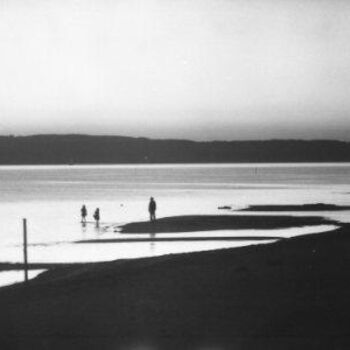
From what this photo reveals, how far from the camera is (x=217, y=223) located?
162 feet

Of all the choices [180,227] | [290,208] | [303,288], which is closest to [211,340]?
[303,288]

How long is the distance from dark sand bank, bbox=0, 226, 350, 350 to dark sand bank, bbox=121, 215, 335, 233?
949 inches

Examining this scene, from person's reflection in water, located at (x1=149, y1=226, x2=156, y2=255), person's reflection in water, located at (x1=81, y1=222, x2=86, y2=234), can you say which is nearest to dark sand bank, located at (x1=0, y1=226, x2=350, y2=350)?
person's reflection in water, located at (x1=149, y1=226, x2=156, y2=255)

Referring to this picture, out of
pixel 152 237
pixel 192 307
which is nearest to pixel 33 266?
pixel 152 237

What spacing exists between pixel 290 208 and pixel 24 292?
53.9 metres

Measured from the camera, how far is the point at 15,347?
1003cm

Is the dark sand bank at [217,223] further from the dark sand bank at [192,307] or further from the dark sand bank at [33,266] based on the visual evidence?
the dark sand bank at [192,307]

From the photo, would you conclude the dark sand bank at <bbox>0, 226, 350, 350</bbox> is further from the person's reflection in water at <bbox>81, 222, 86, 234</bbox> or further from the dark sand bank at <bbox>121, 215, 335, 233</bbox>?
the person's reflection in water at <bbox>81, 222, 86, 234</bbox>

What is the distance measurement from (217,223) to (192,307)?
119ft

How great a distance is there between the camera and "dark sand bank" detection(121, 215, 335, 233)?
4538 centimetres

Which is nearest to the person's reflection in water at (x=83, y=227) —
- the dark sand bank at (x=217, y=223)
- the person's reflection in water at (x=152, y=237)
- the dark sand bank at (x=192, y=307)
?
the dark sand bank at (x=217, y=223)

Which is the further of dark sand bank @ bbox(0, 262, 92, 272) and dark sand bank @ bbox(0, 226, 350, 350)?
dark sand bank @ bbox(0, 262, 92, 272)

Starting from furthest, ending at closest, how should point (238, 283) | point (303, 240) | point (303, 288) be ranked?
point (303, 240) < point (238, 283) < point (303, 288)

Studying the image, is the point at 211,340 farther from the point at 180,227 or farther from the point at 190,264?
the point at 180,227
